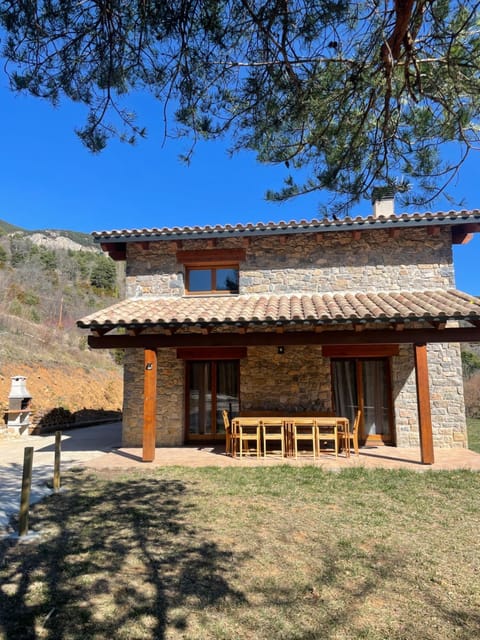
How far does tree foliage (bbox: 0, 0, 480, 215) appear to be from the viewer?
160 inches

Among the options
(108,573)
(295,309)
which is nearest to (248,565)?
(108,573)

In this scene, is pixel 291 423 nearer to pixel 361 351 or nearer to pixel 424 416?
pixel 424 416

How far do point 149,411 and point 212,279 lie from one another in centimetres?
411

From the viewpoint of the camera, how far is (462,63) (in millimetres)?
4250

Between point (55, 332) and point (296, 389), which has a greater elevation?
point (55, 332)

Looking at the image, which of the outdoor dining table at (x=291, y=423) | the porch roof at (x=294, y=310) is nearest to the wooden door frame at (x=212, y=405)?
the outdoor dining table at (x=291, y=423)

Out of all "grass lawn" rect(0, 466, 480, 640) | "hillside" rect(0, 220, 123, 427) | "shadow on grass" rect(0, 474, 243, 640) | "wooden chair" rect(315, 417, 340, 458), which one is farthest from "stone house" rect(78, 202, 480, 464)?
"hillside" rect(0, 220, 123, 427)

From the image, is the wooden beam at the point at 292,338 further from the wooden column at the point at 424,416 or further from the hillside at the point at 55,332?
the hillside at the point at 55,332

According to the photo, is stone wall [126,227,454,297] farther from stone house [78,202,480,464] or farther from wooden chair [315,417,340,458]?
wooden chair [315,417,340,458]

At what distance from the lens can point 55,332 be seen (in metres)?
24.9

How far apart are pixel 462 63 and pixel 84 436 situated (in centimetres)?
1248

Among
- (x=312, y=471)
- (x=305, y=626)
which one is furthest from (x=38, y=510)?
(x=312, y=471)

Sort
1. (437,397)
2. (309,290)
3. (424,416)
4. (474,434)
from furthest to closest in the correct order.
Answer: (474,434) < (309,290) < (437,397) < (424,416)

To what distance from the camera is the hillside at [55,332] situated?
55.3 ft
